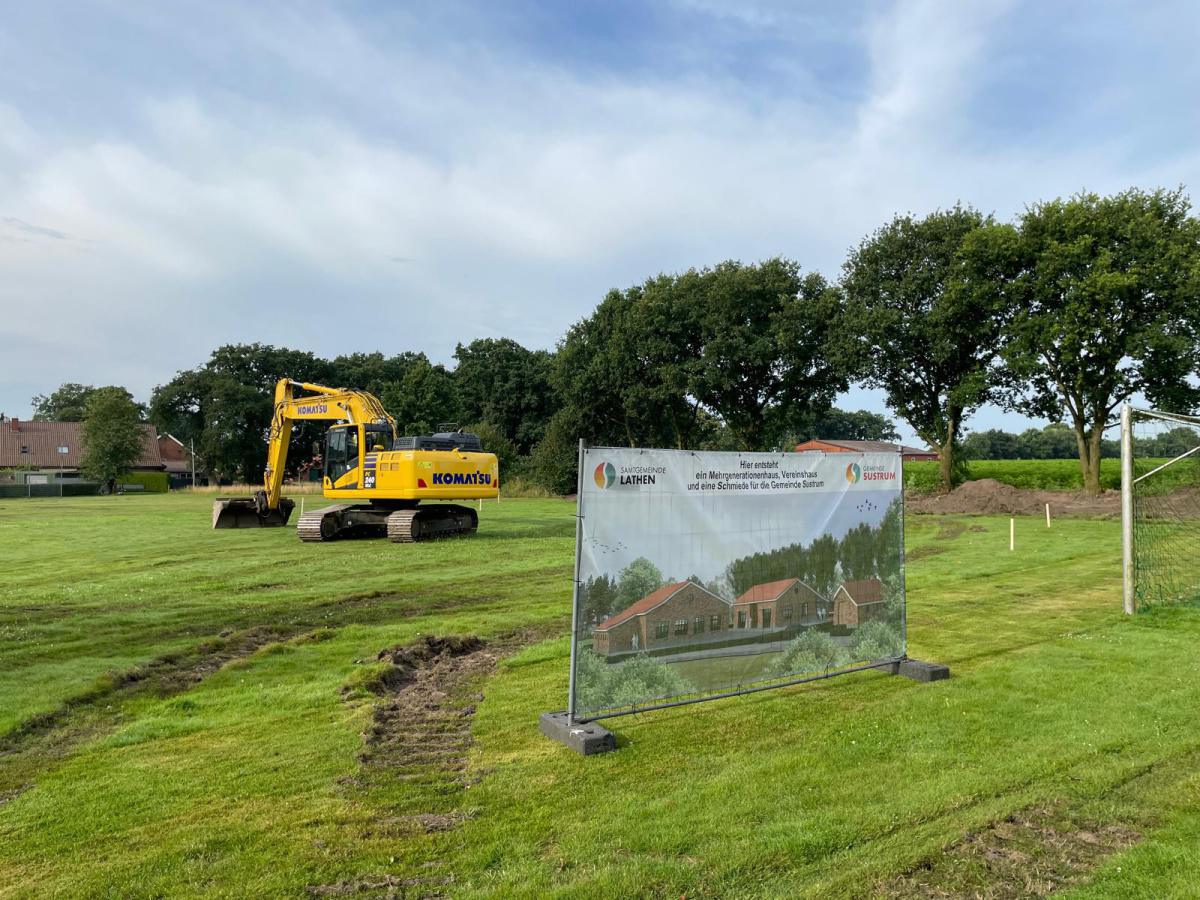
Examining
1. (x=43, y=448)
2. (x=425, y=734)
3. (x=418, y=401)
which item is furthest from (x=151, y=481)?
(x=425, y=734)

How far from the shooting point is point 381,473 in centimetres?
2167

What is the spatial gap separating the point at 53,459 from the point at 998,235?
3406 inches

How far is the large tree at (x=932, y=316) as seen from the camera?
38625mm

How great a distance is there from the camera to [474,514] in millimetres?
24328

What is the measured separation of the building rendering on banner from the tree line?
110 ft

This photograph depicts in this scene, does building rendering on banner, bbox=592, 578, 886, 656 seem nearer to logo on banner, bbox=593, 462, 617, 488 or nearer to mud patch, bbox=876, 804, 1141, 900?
logo on banner, bbox=593, 462, 617, 488

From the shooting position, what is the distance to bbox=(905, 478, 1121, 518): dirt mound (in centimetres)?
3106

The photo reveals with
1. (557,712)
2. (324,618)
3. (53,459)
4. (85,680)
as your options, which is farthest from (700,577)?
(53,459)

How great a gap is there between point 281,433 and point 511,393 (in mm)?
45126

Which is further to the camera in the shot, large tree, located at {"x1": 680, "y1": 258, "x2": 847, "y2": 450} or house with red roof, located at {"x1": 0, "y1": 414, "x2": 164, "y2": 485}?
house with red roof, located at {"x1": 0, "y1": 414, "x2": 164, "y2": 485}

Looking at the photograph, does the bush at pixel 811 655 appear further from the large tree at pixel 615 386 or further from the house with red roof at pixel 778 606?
the large tree at pixel 615 386

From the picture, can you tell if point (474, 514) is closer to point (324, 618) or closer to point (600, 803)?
point (324, 618)

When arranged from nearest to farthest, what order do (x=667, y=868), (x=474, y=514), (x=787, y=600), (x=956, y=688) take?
1. (x=667, y=868)
2. (x=787, y=600)
3. (x=956, y=688)
4. (x=474, y=514)

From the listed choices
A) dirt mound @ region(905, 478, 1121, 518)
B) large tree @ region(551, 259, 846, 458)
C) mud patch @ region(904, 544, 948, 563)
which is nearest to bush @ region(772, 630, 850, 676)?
mud patch @ region(904, 544, 948, 563)
